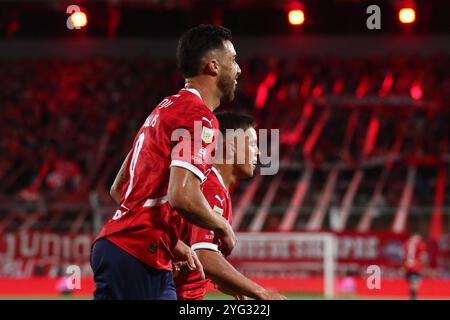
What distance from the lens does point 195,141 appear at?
3.91 metres

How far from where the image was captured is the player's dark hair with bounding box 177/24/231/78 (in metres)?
4.21

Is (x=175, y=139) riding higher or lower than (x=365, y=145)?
lower

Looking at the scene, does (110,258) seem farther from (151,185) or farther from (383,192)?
(383,192)

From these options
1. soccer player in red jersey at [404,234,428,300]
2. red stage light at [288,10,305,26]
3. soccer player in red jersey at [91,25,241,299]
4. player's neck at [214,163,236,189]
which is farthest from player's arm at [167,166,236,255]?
red stage light at [288,10,305,26]

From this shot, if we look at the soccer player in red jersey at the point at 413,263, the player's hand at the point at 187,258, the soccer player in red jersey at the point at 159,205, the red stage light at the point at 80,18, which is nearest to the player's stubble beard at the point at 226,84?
the soccer player in red jersey at the point at 159,205

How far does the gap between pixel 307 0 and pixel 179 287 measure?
16.5 metres

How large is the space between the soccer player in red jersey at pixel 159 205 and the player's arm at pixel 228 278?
0.75 ft

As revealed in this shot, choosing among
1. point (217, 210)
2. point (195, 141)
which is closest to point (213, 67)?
point (195, 141)

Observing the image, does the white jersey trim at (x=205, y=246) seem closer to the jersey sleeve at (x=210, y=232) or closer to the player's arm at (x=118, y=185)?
the jersey sleeve at (x=210, y=232)

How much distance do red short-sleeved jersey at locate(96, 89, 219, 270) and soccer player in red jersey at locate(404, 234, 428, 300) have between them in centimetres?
1227

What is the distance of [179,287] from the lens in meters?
5.05

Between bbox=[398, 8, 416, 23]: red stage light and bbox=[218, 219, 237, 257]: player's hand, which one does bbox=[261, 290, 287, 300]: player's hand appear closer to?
bbox=[218, 219, 237, 257]: player's hand

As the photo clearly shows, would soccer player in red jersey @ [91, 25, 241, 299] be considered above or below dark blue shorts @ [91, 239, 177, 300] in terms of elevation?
above
